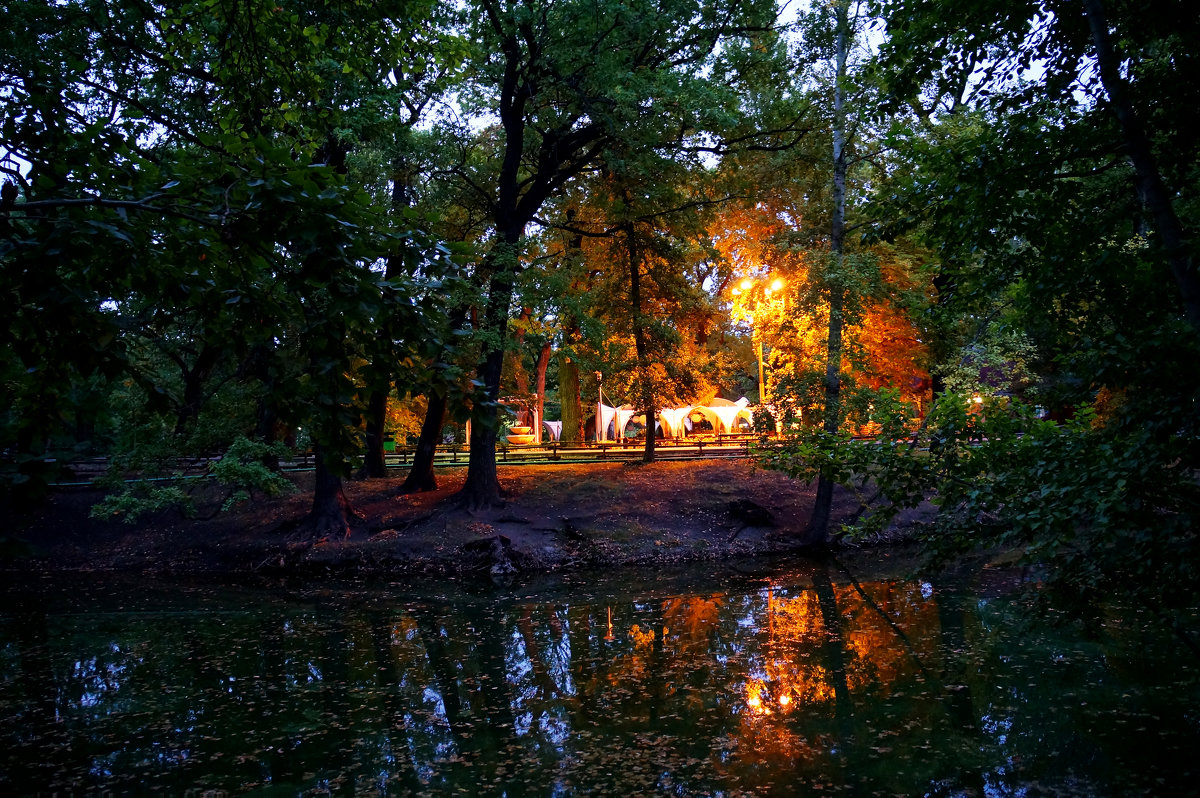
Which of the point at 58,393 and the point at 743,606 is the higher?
the point at 58,393

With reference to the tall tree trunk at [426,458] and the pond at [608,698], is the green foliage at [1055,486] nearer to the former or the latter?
the pond at [608,698]

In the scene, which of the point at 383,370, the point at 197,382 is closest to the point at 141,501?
the point at 197,382

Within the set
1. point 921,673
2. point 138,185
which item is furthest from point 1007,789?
point 138,185

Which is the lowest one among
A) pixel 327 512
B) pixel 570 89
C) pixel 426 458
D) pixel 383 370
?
pixel 327 512

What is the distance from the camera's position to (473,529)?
20812 millimetres

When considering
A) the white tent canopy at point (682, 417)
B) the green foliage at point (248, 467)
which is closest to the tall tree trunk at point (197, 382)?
the green foliage at point (248, 467)

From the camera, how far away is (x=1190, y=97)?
6.57 meters

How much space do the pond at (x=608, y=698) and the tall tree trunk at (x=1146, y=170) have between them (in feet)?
9.13

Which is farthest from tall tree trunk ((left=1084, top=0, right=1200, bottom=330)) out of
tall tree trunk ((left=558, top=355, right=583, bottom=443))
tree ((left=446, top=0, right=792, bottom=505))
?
tall tree trunk ((left=558, top=355, right=583, bottom=443))

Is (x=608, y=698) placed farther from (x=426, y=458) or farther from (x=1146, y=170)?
(x=426, y=458)

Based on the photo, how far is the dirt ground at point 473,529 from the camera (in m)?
20.2

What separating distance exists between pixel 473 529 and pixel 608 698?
11.9 m

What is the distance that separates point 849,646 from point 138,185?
1023cm

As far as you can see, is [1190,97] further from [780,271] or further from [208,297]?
[780,271]
